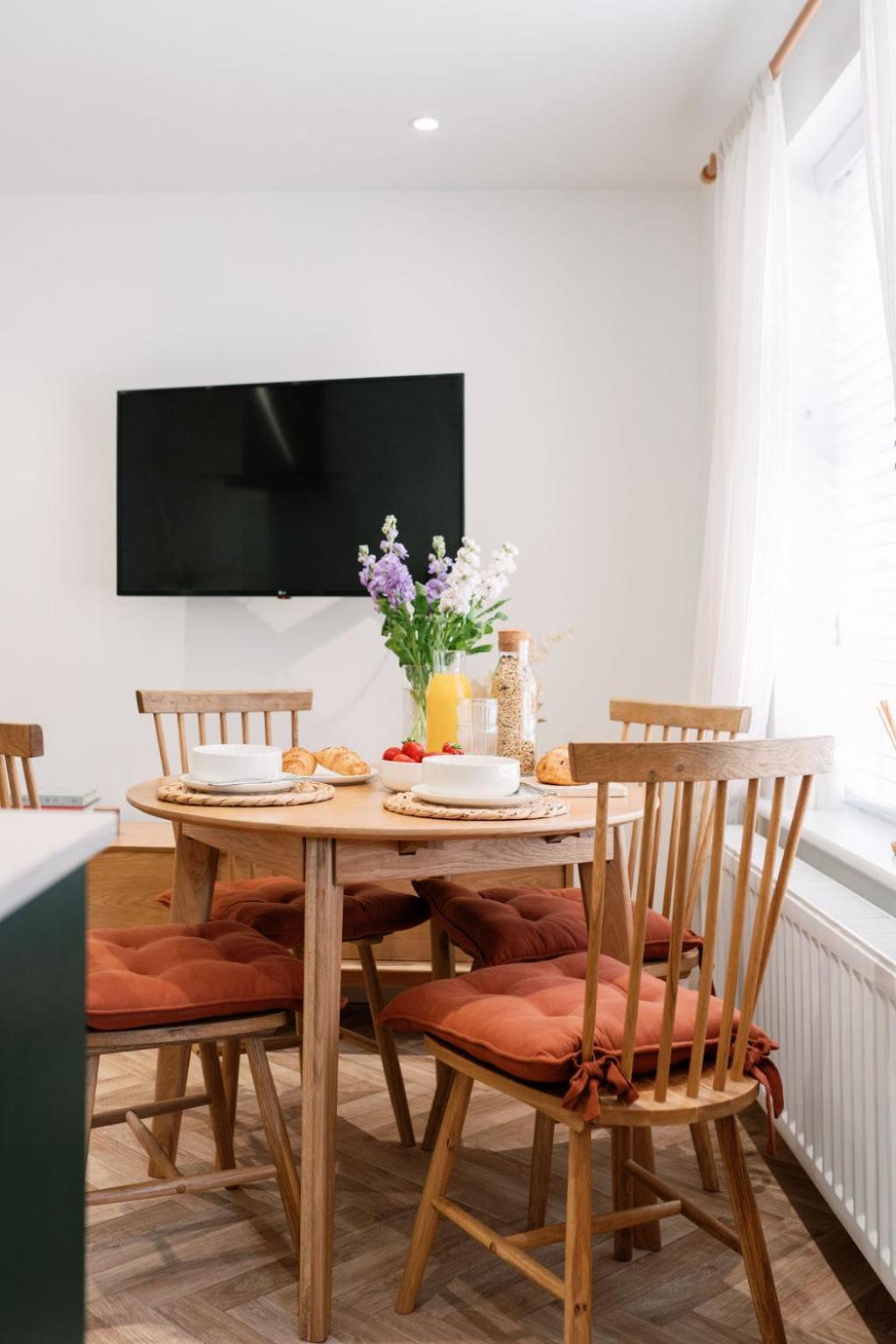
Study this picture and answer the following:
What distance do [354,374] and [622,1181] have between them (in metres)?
2.77

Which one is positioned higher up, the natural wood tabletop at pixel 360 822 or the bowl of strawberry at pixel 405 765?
the bowl of strawberry at pixel 405 765

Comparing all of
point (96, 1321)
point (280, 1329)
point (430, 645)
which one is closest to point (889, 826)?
point (430, 645)

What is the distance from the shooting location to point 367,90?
3.22 m

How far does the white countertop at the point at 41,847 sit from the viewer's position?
741mm

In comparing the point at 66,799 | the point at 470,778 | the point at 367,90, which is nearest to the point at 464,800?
the point at 470,778

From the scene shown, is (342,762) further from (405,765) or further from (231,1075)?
(231,1075)

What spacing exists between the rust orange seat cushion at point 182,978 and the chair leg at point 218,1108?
24cm

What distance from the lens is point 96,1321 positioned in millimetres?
1860

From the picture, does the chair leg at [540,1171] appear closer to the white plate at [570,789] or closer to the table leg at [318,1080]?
the table leg at [318,1080]

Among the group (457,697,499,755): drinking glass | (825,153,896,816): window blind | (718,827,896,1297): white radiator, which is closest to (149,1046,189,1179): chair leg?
(457,697,499,755): drinking glass

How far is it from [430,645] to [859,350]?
137 cm

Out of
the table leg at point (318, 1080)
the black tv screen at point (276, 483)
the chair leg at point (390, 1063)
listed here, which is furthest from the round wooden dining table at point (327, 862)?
the black tv screen at point (276, 483)

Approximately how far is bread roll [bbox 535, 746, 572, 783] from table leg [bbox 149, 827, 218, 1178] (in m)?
0.67

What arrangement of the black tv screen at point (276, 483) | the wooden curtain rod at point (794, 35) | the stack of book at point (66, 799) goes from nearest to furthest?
the wooden curtain rod at point (794, 35) < the stack of book at point (66, 799) < the black tv screen at point (276, 483)
